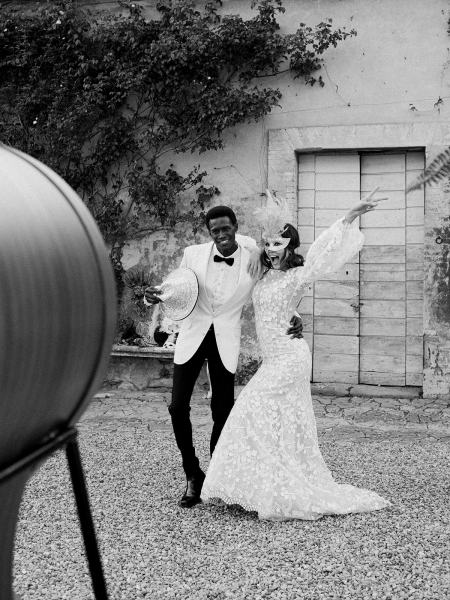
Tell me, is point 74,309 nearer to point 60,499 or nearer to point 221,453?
point 221,453

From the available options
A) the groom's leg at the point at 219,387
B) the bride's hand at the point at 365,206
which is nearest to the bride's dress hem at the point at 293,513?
the groom's leg at the point at 219,387

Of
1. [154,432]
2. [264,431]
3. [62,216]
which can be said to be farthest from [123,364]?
[62,216]

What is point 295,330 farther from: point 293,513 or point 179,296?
point 293,513

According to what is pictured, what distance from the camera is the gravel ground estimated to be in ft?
9.20

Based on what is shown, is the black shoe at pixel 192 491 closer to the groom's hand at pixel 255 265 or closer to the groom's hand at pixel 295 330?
the groom's hand at pixel 295 330

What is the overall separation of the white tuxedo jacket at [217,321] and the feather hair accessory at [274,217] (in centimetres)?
24

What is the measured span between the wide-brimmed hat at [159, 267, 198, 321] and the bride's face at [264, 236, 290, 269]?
0.46 meters

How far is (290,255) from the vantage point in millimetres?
4062

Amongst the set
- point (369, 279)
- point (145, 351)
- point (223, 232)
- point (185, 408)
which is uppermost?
point (369, 279)

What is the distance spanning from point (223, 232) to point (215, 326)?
0.56 metres

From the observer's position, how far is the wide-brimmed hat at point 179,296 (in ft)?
13.0

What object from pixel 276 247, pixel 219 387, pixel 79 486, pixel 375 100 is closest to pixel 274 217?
pixel 276 247

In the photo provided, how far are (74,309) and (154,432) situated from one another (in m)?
4.96

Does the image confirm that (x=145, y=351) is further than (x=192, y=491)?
Yes
